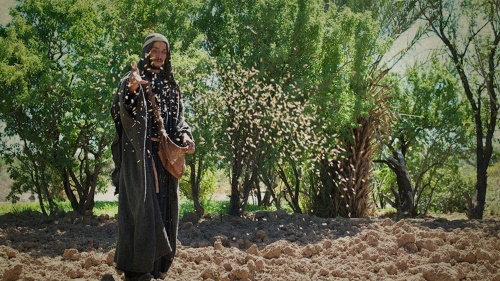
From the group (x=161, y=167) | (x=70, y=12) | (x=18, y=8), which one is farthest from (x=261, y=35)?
(x=161, y=167)

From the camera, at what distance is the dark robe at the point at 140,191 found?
175 inches

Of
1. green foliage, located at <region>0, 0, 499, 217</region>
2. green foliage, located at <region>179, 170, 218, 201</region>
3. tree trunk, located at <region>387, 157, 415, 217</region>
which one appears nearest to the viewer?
green foliage, located at <region>0, 0, 499, 217</region>

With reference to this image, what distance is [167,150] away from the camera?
183 inches

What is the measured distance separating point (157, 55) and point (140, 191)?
1.05 metres

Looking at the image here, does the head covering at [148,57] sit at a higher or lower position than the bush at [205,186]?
higher

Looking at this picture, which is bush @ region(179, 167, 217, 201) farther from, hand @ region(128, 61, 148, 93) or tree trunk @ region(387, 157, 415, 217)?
hand @ region(128, 61, 148, 93)

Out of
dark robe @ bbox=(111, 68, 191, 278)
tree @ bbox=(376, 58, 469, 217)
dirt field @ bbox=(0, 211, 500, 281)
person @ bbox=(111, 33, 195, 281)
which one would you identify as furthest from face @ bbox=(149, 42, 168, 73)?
tree @ bbox=(376, 58, 469, 217)

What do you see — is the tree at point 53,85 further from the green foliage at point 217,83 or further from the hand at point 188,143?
the hand at point 188,143

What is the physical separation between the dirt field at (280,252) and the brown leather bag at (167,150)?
3.17 feet

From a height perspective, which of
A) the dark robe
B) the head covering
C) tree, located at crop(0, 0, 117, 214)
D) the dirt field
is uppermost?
tree, located at crop(0, 0, 117, 214)

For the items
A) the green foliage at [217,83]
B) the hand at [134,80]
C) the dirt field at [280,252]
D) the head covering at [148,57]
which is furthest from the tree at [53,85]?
the hand at [134,80]

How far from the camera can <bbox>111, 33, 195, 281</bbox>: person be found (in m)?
4.43

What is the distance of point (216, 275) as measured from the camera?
506cm

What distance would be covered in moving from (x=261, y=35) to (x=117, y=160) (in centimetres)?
572
